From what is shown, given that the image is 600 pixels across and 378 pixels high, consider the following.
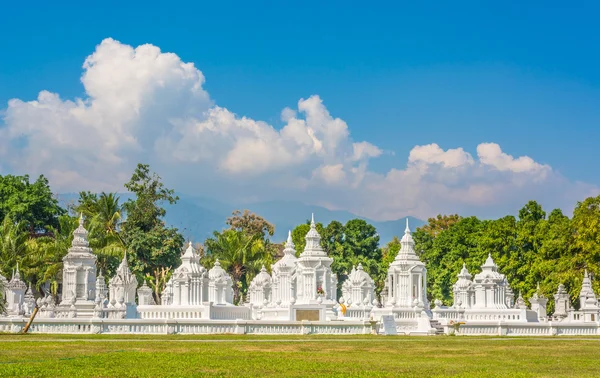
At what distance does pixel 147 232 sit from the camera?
100000 millimetres

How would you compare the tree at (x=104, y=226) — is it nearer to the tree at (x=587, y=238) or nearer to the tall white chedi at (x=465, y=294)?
the tall white chedi at (x=465, y=294)

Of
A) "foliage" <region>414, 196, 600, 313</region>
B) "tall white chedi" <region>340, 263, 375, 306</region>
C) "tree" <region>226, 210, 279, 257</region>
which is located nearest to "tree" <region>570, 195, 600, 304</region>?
"foliage" <region>414, 196, 600, 313</region>

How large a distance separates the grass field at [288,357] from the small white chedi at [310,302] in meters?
6.40

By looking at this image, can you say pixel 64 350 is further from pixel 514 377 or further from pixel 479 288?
pixel 479 288

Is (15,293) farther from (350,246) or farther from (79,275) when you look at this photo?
(350,246)

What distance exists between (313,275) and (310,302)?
108 inches

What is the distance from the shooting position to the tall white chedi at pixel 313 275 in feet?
→ 225

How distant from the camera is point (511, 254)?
3317 inches

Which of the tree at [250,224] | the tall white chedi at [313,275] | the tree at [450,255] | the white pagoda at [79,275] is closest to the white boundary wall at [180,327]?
the white pagoda at [79,275]

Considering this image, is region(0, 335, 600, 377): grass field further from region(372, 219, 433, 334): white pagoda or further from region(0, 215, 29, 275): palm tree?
region(0, 215, 29, 275): palm tree

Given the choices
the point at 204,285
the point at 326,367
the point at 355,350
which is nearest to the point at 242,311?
the point at 204,285

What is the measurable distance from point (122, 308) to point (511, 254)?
118ft

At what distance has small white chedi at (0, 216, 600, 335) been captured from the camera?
173ft

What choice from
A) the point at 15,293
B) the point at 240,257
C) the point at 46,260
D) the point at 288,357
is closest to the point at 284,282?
the point at 15,293
